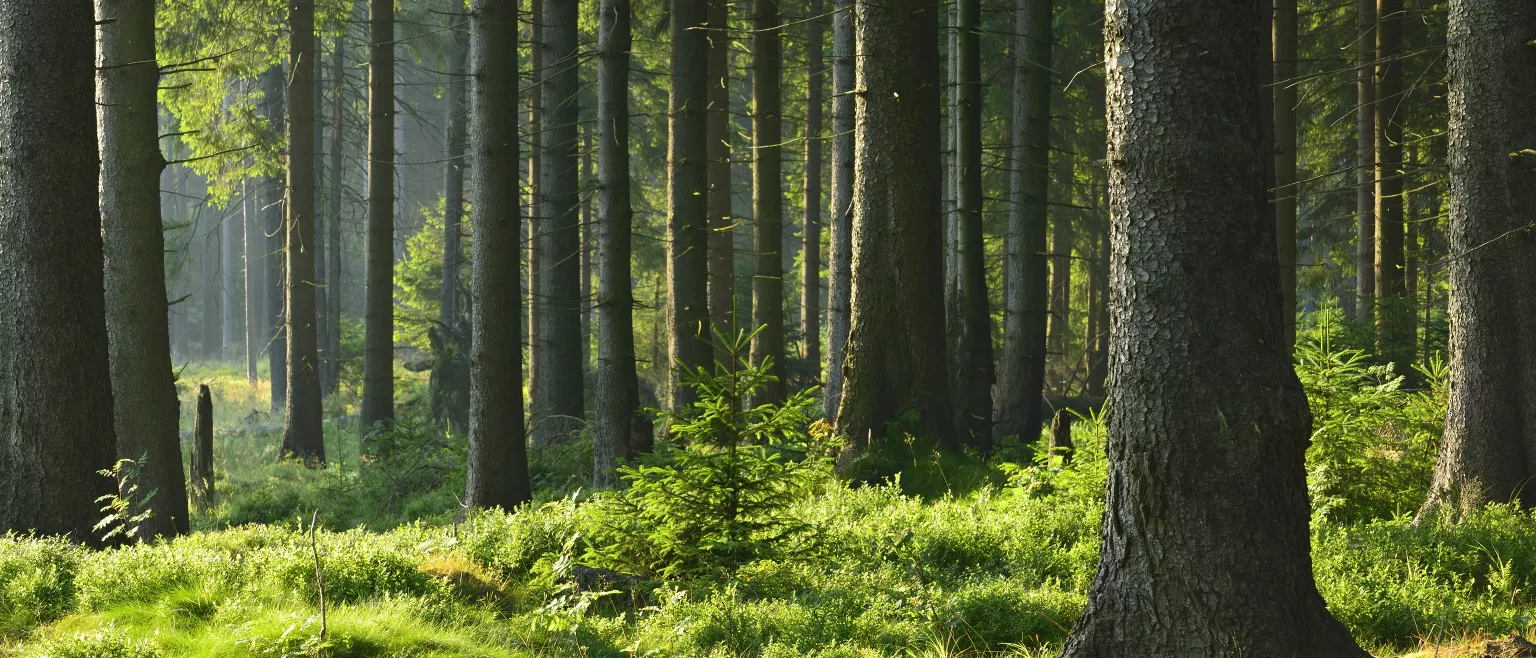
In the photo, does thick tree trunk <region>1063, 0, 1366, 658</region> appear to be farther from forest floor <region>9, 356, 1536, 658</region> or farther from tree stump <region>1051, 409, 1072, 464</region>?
tree stump <region>1051, 409, 1072, 464</region>

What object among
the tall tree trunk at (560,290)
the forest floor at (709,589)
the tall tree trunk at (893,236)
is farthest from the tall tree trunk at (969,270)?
the tall tree trunk at (560,290)

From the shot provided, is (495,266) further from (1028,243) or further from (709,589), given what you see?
(1028,243)

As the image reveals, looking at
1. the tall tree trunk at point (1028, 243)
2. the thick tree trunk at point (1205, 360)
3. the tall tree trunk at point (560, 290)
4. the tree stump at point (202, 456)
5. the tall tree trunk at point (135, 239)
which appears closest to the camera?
the thick tree trunk at point (1205, 360)

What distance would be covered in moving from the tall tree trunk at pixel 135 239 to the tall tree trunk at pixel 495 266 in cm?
275

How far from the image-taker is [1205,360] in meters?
4.30

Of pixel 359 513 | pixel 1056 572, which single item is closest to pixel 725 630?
pixel 1056 572

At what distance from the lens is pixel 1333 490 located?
807 cm

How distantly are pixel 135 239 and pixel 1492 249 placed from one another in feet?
34.9

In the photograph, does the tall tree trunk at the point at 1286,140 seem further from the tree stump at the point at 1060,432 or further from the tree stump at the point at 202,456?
the tree stump at the point at 202,456

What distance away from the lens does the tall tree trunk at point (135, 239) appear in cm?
909

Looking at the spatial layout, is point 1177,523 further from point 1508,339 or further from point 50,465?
point 50,465

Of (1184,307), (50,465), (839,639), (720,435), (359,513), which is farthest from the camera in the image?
(359,513)

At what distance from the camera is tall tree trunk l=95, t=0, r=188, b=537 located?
29.8ft

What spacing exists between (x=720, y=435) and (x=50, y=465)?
4.87 metres
